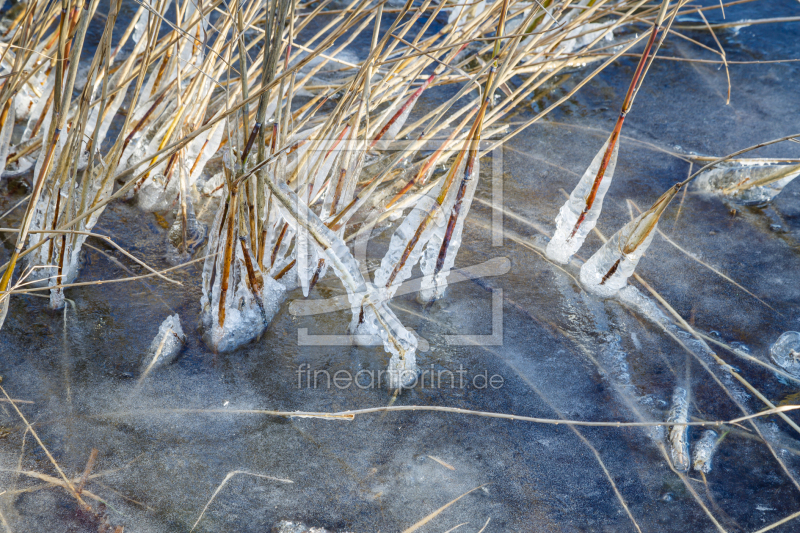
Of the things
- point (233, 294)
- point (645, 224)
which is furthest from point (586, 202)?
point (233, 294)

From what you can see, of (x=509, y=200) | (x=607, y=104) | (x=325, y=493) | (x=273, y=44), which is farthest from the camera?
(x=607, y=104)

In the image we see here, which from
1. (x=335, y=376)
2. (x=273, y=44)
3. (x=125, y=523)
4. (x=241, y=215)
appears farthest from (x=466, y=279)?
(x=125, y=523)

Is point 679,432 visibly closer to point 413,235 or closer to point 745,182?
point 413,235

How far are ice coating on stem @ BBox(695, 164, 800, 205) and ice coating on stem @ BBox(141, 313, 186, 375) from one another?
151 centimetres

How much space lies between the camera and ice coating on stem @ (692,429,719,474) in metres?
1.04

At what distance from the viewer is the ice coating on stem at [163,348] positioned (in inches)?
44.4

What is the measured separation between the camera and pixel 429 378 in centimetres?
116

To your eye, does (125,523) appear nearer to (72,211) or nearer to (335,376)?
(335,376)

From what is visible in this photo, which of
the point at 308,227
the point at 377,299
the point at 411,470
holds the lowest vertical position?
the point at 411,470

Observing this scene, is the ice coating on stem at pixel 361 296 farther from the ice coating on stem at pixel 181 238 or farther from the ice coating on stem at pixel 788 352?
the ice coating on stem at pixel 788 352

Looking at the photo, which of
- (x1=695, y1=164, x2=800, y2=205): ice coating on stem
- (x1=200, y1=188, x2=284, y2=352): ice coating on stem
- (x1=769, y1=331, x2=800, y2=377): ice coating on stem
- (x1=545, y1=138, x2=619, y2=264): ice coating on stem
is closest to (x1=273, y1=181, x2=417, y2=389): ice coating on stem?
(x1=200, y1=188, x2=284, y2=352): ice coating on stem

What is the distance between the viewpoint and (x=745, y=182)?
1583mm

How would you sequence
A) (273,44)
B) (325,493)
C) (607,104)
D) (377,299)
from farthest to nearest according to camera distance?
(607,104)
(377,299)
(325,493)
(273,44)

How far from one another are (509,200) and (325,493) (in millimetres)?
983
